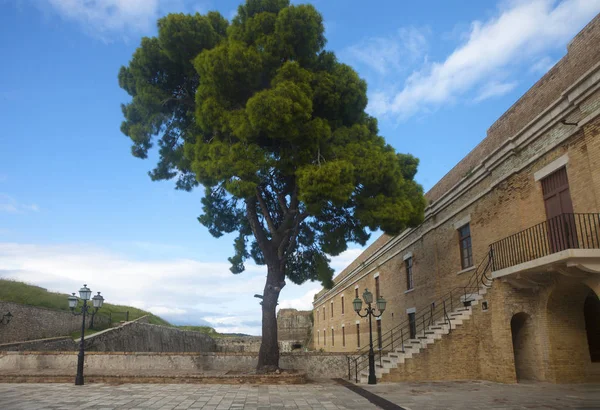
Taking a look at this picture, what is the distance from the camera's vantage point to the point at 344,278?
35438 millimetres

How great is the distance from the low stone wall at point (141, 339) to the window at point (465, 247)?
16.2 meters

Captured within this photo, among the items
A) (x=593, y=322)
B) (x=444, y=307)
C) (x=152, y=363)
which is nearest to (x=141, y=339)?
(x=152, y=363)

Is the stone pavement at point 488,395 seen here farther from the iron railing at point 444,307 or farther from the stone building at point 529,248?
the iron railing at point 444,307

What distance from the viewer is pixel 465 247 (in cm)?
1702

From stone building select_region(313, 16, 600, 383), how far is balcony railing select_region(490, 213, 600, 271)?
0.04 m

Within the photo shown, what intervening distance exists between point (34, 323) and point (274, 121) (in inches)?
671

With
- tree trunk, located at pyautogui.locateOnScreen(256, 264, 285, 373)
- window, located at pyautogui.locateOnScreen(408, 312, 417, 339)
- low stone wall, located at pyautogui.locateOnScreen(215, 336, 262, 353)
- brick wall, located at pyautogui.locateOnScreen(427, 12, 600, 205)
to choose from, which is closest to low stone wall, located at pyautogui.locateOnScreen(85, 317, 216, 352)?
low stone wall, located at pyautogui.locateOnScreen(215, 336, 262, 353)

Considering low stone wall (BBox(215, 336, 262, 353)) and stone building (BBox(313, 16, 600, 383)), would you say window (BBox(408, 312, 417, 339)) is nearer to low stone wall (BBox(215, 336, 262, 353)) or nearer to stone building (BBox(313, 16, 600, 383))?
stone building (BBox(313, 16, 600, 383))

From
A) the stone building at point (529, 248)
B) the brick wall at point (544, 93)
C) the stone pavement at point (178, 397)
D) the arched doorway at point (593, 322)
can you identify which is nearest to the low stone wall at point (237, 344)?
the stone building at point (529, 248)

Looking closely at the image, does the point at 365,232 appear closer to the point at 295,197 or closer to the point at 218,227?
the point at 295,197

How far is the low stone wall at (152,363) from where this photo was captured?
15.9 m

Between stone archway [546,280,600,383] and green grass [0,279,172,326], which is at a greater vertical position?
green grass [0,279,172,326]

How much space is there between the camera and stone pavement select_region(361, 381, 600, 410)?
342 inches

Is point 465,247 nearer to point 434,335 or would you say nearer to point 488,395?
point 434,335
